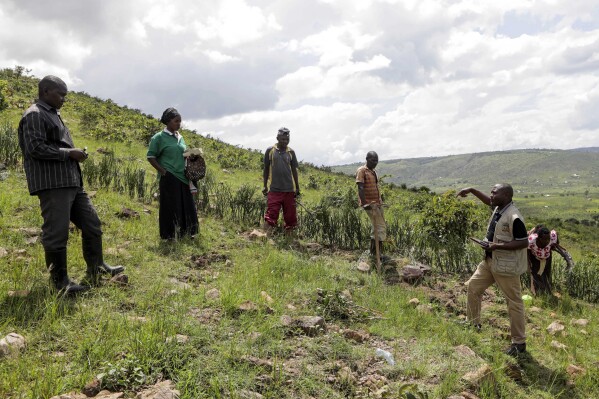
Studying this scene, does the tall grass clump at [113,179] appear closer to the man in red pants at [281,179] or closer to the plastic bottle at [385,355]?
the man in red pants at [281,179]

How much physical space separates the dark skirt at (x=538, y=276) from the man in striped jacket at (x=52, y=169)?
5.50 meters

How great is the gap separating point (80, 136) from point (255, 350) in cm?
1154

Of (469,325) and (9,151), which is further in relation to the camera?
(9,151)

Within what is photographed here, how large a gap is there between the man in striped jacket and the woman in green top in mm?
1840

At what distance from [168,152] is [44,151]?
7.26ft

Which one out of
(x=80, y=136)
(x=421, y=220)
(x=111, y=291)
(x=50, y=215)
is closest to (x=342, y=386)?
(x=111, y=291)

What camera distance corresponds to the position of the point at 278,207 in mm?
6621

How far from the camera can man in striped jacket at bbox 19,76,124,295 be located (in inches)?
129

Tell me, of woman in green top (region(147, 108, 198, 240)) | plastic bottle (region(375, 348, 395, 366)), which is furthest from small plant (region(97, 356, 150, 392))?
woman in green top (region(147, 108, 198, 240))

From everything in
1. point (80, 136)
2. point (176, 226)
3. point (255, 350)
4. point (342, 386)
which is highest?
point (80, 136)

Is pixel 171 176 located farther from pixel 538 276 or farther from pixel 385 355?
pixel 538 276

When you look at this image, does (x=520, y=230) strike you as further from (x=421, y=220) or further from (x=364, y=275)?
(x=421, y=220)

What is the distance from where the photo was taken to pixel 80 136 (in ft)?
40.3

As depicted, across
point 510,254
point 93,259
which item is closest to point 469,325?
point 510,254
